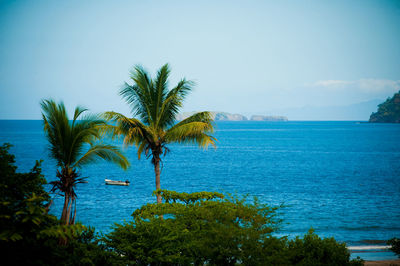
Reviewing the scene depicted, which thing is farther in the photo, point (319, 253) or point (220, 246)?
point (319, 253)

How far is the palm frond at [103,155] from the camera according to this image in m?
12.2

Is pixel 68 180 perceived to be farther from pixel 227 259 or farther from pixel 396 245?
pixel 396 245

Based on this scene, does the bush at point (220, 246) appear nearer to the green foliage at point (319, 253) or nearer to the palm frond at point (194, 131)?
the green foliage at point (319, 253)

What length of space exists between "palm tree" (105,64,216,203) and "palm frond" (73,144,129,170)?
112 inches

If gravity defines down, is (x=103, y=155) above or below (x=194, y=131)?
below

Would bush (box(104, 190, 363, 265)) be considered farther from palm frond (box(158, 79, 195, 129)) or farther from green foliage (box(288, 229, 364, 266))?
palm frond (box(158, 79, 195, 129))

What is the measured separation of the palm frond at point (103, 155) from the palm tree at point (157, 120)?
285 centimetres

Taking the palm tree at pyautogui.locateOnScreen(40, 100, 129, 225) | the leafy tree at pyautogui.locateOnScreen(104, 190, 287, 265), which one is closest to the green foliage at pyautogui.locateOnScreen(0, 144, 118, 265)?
the leafy tree at pyautogui.locateOnScreen(104, 190, 287, 265)

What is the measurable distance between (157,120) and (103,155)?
4559mm

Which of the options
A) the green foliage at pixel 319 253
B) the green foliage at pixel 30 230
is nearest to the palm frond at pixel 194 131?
the green foliage at pixel 319 253

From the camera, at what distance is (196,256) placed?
36.0ft

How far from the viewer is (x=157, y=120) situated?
16844 millimetres

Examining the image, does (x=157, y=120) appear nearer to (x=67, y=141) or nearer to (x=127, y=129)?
(x=127, y=129)

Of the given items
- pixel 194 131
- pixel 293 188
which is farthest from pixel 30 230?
pixel 293 188
